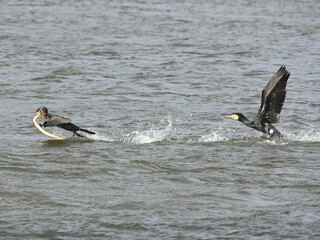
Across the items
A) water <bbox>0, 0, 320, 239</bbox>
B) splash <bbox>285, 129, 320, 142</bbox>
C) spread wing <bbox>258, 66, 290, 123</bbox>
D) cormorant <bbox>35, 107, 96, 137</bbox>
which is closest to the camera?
water <bbox>0, 0, 320, 239</bbox>

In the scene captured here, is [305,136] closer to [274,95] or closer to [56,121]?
[274,95]

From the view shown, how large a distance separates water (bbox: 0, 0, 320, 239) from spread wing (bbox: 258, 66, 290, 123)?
0.36 metres

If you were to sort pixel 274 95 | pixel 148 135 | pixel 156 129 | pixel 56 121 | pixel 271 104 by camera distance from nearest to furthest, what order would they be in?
1. pixel 56 121
2. pixel 274 95
3. pixel 271 104
4. pixel 148 135
5. pixel 156 129

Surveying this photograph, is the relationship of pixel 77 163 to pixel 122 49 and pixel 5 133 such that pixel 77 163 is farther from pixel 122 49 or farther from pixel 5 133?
pixel 122 49

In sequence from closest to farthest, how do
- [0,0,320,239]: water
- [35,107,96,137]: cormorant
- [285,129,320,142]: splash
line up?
[0,0,320,239]: water < [35,107,96,137]: cormorant < [285,129,320,142]: splash

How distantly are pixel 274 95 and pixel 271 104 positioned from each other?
16 cm

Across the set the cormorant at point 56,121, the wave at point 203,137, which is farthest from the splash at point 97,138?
the cormorant at point 56,121

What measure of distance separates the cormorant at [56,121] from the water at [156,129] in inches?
6.6

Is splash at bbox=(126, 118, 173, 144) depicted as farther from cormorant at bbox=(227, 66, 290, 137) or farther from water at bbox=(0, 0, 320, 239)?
cormorant at bbox=(227, 66, 290, 137)

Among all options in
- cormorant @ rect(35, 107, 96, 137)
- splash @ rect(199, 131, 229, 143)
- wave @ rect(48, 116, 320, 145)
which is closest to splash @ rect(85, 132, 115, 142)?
wave @ rect(48, 116, 320, 145)

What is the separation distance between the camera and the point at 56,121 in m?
11.9

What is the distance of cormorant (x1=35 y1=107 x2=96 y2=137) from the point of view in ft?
39.0

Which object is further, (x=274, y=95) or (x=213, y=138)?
(x=213, y=138)

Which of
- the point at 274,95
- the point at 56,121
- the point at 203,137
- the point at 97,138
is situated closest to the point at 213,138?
the point at 203,137
